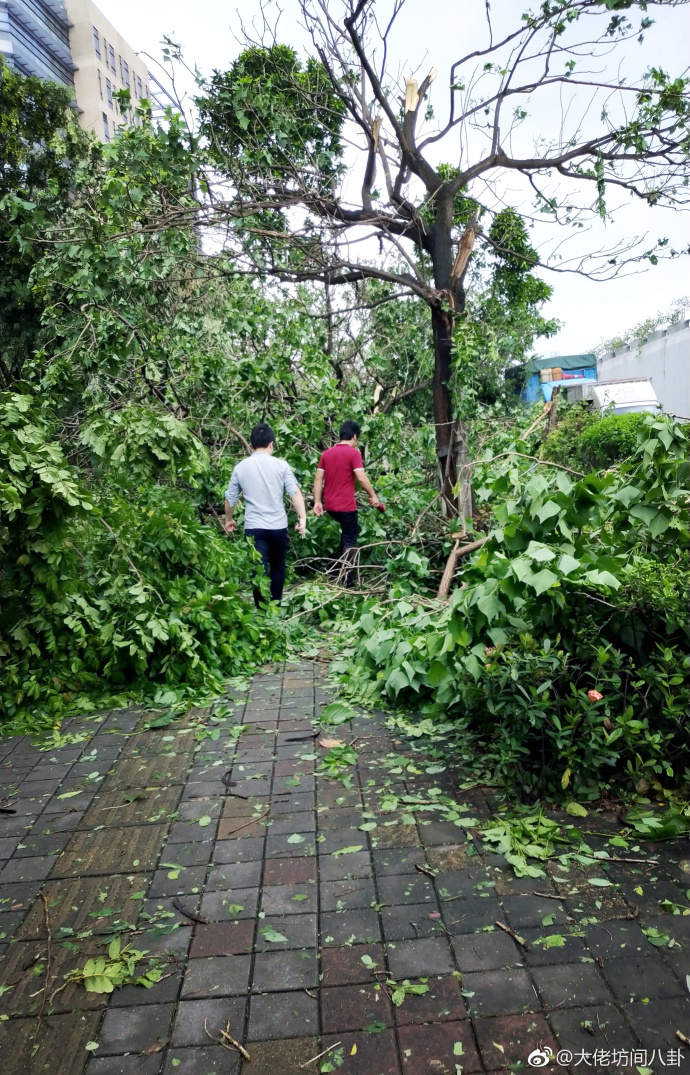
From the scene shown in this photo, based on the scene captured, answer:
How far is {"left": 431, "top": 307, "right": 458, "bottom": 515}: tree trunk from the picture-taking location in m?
7.82

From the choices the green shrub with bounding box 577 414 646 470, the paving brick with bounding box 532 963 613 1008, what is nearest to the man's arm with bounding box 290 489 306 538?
the paving brick with bounding box 532 963 613 1008

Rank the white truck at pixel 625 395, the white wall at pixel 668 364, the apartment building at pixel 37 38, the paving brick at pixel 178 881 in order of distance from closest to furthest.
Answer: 1. the paving brick at pixel 178 881
2. the white truck at pixel 625 395
3. the white wall at pixel 668 364
4. the apartment building at pixel 37 38

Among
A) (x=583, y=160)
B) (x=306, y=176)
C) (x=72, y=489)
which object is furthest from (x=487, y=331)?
(x=72, y=489)

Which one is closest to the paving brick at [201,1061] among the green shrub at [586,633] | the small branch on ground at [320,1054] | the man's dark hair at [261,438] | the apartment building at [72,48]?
the small branch on ground at [320,1054]

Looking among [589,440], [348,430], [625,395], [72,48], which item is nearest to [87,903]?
[348,430]

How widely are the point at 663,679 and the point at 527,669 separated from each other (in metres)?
0.58

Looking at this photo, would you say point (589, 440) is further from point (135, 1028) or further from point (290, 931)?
point (135, 1028)

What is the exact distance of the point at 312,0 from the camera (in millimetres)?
7285

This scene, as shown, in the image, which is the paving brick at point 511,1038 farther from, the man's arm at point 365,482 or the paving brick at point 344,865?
the man's arm at point 365,482

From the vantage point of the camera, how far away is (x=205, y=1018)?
2230 millimetres

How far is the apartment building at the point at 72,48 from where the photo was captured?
109 feet

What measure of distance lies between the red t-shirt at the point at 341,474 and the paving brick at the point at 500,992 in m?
5.49

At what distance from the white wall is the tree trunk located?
47.4 ft

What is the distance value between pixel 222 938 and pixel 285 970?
11.2 inches
